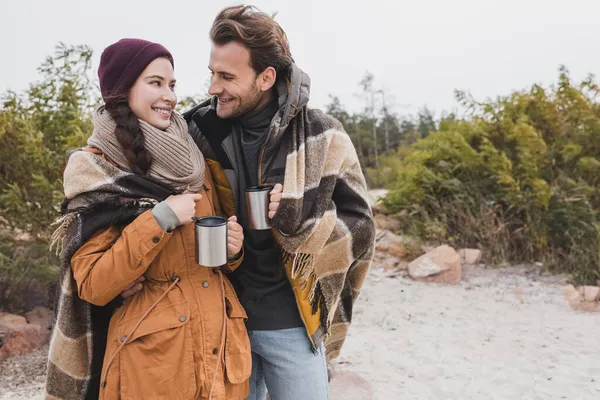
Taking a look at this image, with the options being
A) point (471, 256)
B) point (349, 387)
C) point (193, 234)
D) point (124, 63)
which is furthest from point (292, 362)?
point (471, 256)

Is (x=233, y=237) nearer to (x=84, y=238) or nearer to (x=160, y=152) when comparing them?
(x=160, y=152)

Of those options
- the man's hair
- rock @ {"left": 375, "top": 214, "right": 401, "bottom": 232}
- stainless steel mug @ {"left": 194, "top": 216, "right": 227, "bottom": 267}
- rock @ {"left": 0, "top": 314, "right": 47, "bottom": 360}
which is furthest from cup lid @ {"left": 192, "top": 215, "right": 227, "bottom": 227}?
rock @ {"left": 375, "top": 214, "right": 401, "bottom": 232}

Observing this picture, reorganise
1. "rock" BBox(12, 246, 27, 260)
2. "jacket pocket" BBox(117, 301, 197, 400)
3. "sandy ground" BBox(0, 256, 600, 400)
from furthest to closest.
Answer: "rock" BBox(12, 246, 27, 260) → "sandy ground" BBox(0, 256, 600, 400) → "jacket pocket" BBox(117, 301, 197, 400)

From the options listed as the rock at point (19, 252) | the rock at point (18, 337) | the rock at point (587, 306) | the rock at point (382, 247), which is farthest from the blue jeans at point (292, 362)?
the rock at point (382, 247)

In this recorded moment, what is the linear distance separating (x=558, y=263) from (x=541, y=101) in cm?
251

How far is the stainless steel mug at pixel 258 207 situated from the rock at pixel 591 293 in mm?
5117

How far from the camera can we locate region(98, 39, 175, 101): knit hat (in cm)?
193

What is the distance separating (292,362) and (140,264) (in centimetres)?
85

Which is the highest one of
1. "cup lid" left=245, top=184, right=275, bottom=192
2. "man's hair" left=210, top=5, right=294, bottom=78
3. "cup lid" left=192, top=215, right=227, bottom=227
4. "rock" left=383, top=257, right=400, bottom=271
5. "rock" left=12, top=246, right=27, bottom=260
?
"man's hair" left=210, top=5, right=294, bottom=78

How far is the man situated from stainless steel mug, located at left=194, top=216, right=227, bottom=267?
0.32 m

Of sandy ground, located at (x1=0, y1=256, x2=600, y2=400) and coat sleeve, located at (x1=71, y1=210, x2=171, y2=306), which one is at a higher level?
coat sleeve, located at (x1=71, y1=210, x2=171, y2=306)

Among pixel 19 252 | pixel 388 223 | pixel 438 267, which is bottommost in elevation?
pixel 438 267

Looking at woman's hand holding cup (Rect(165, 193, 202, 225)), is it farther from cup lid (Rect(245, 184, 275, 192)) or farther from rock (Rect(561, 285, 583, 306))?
rock (Rect(561, 285, 583, 306))

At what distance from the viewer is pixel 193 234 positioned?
1.93 m
